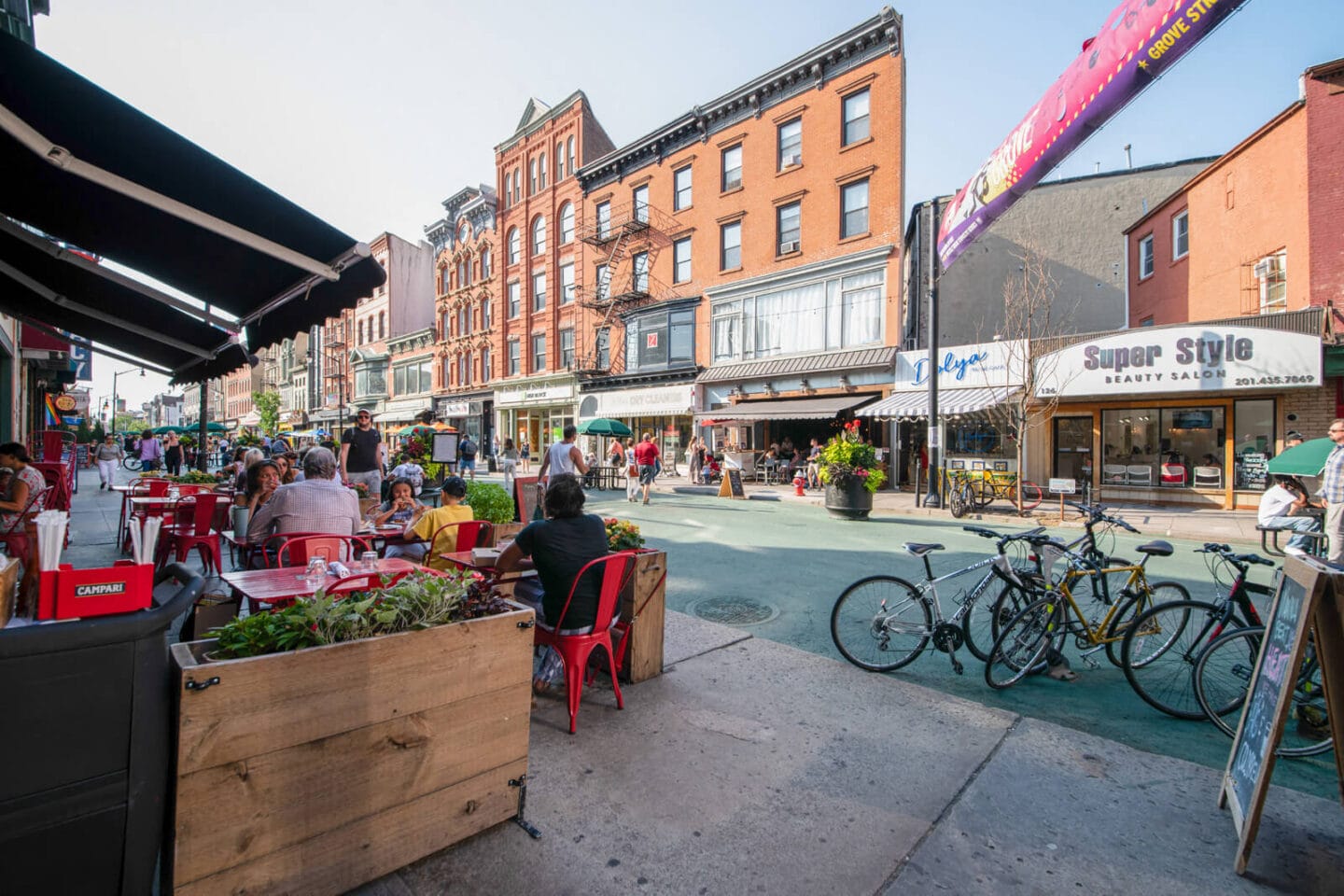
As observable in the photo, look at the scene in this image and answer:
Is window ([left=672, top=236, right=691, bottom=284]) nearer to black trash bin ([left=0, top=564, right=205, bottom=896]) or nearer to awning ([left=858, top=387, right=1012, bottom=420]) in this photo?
awning ([left=858, top=387, right=1012, bottom=420])

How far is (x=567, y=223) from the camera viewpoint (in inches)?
1244

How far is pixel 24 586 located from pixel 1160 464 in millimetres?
20891

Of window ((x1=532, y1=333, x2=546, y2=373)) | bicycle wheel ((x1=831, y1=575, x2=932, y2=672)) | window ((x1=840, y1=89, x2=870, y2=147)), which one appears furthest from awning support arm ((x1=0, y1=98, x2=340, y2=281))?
window ((x1=532, y1=333, x2=546, y2=373))

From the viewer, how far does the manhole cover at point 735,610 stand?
5721 millimetres

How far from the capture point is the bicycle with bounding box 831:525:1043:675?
14.6ft

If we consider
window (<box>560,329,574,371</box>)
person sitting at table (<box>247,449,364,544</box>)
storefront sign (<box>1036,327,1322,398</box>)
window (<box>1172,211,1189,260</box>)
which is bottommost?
person sitting at table (<box>247,449,364,544</box>)

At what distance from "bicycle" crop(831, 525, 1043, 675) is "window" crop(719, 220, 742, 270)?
2115 cm

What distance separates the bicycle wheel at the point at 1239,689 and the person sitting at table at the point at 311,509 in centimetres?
599

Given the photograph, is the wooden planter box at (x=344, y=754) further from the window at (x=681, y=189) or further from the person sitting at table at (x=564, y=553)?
the window at (x=681, y=189)

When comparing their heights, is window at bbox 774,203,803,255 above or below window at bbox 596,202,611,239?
below

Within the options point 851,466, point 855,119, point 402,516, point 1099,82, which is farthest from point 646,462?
point 855,119

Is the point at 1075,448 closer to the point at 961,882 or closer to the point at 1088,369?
the point at 1088,369

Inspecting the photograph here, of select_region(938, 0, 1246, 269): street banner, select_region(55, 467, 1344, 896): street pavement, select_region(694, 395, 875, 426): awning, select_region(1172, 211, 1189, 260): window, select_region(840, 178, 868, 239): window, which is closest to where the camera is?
select_region(55, 467, 1344, 896): street pavement

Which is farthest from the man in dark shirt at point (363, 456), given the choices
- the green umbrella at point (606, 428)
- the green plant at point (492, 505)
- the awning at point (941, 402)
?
the awning at point (941, 402)
